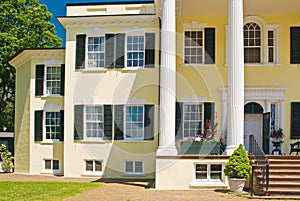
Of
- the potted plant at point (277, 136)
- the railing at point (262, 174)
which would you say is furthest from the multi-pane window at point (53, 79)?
the railing at point (262, 174)

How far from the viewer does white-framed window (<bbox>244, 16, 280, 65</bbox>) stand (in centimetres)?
1906

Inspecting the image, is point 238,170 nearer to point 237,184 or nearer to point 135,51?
point 237,184

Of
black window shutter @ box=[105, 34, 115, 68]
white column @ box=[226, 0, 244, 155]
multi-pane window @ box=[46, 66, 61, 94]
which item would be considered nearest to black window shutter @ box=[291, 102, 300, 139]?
white column @ box=[226, 0, 244, 155]

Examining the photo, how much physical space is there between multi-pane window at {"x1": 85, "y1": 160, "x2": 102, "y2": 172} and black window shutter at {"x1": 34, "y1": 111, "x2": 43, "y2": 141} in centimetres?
275

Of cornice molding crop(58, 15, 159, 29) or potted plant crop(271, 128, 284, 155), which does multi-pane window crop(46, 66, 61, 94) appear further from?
potted plant crop(271, 128, 284, 155)

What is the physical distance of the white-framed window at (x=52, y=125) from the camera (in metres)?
21.0

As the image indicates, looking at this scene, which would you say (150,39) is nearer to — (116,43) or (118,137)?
(116,43)

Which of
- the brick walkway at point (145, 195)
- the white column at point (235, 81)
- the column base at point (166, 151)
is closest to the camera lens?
the brick walkway at point (145, 195)

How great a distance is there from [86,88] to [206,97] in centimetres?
543

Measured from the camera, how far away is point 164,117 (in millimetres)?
15148

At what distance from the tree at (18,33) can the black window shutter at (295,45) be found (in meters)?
17.6

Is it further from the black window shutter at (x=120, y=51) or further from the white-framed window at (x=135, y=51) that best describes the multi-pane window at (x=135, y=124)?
the black window shutter at (x=120, y=51)

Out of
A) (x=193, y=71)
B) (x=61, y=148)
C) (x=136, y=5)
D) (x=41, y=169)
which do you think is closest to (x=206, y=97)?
(x=193, y=71)

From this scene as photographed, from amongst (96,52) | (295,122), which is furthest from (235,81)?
(96,52)
